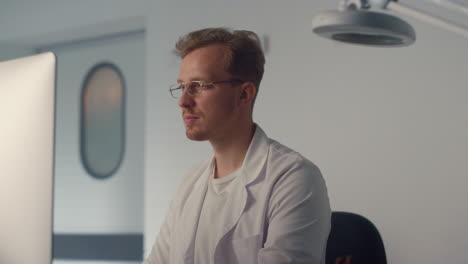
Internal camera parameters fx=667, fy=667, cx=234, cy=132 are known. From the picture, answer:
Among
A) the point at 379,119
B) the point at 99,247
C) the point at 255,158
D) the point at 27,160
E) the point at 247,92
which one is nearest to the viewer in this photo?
the point at 27,160

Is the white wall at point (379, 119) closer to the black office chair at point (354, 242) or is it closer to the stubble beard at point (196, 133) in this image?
the black office chair at point (354, 242)

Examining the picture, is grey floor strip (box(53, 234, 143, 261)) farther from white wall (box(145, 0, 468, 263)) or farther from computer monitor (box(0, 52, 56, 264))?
computer monitor (box(0, 52, 56, 264))

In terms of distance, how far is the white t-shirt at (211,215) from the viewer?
1.67m

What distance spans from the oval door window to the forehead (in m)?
2.45

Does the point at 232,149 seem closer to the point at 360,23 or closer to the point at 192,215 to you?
the point at 192,215

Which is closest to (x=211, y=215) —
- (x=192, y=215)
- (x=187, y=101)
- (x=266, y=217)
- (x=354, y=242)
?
(x=192, y=215)

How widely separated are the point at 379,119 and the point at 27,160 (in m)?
2.08

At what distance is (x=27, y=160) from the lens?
1.10 meters

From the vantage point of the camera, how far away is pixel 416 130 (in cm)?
283

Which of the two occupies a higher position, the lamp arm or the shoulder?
the lamp arm

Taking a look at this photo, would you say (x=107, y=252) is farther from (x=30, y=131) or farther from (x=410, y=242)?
(x=30, y=131)

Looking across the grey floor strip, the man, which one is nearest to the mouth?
the man

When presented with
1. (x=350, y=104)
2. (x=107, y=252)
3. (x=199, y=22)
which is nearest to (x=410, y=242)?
(x=350, y=104)

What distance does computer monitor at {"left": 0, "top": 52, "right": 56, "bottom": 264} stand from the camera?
109cm
